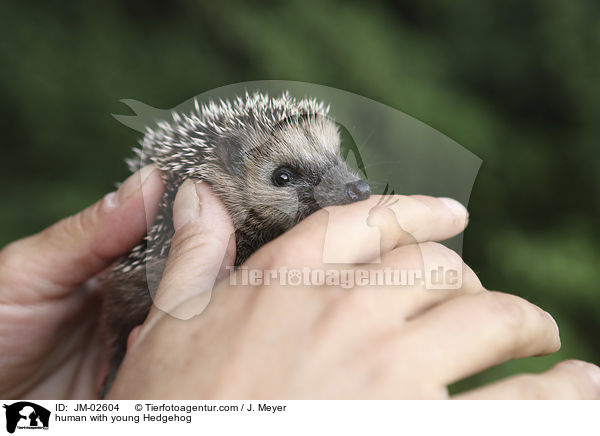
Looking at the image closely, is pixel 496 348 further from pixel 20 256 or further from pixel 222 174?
pixel 20 256

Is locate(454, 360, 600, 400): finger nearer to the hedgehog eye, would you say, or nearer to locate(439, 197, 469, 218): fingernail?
locate(439, 197, 469, 218): fingernail

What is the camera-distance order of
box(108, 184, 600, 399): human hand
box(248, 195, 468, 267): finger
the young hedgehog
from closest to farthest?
box(108, 184, 600, 399): human hand, box(248, 195, 468, 267): finger, the young hedgehog

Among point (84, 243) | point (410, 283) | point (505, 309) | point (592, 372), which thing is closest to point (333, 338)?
point (410, 283)

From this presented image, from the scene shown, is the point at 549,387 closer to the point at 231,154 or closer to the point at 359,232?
the point at 359,232

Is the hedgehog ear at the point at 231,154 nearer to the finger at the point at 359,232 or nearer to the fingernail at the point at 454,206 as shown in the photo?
the finger at the point at 359,232

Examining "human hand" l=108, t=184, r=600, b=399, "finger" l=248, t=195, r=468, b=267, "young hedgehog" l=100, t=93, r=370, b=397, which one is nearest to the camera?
"human hand" l=108, t=184, r=600, b=399
